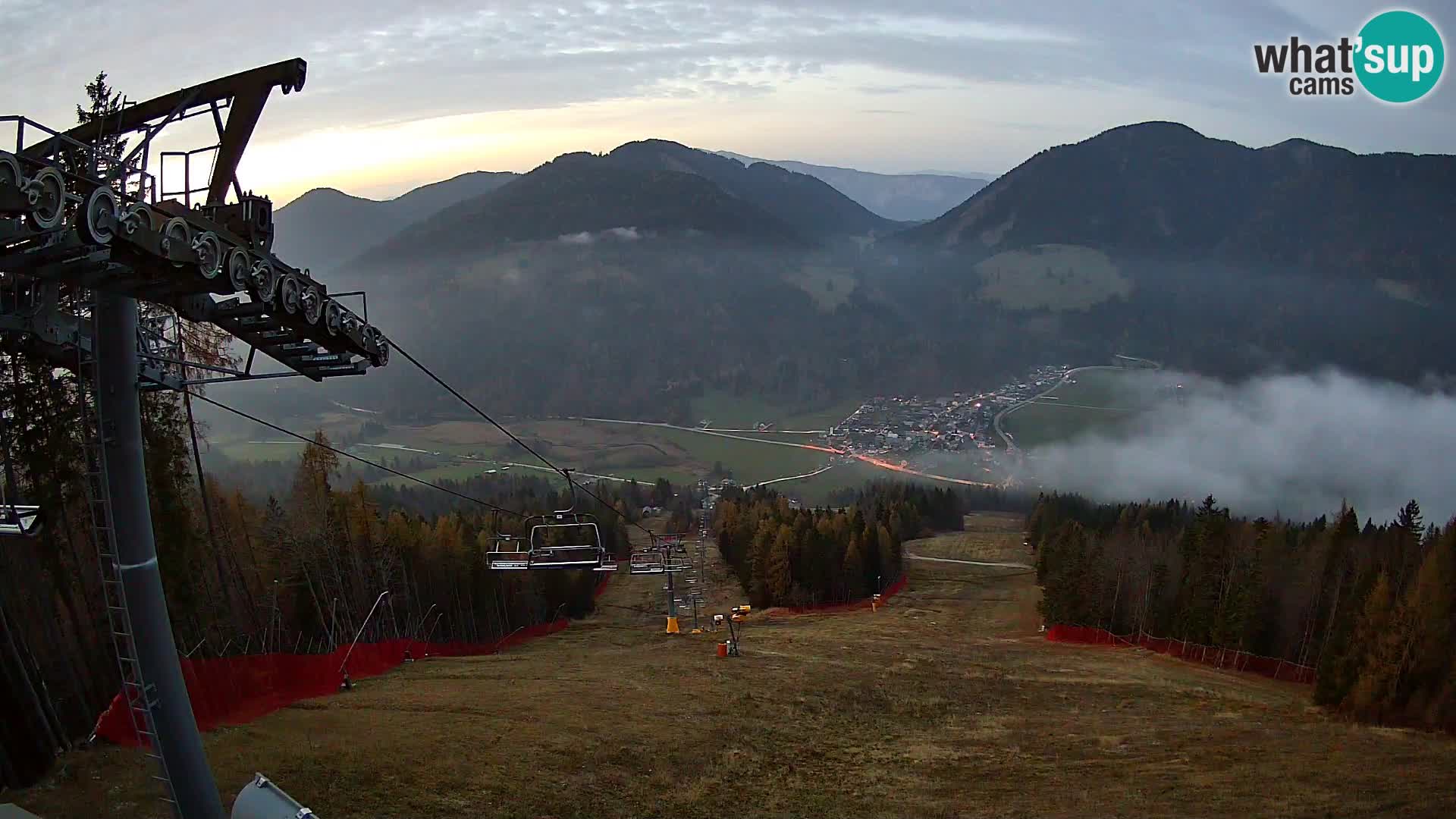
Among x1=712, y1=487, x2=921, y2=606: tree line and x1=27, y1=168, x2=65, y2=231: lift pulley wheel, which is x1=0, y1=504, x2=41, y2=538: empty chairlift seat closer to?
x1=27, y1=168, x2=65, y2=231: lift pulley wheel

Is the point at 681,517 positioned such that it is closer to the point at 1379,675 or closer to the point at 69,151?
the point at 1379,675

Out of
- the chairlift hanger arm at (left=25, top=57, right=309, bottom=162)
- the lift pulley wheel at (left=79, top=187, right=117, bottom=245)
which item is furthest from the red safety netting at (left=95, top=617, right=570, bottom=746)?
the lift pulley wheel at (left=79, top=187, right=117, bottom=245)

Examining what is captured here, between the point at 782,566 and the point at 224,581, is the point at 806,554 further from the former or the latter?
the point at 224,581

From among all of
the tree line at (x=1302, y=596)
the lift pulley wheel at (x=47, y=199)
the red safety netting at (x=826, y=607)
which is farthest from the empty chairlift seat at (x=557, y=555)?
the red safety netting at (x=826, y=607)

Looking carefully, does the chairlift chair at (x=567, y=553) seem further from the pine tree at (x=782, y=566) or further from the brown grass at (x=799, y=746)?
the pine tree at (x=782, y=566)

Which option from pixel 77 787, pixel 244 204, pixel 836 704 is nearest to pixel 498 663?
pixel 836 704

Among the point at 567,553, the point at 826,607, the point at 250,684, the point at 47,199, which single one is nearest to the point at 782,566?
the point at 826,607
